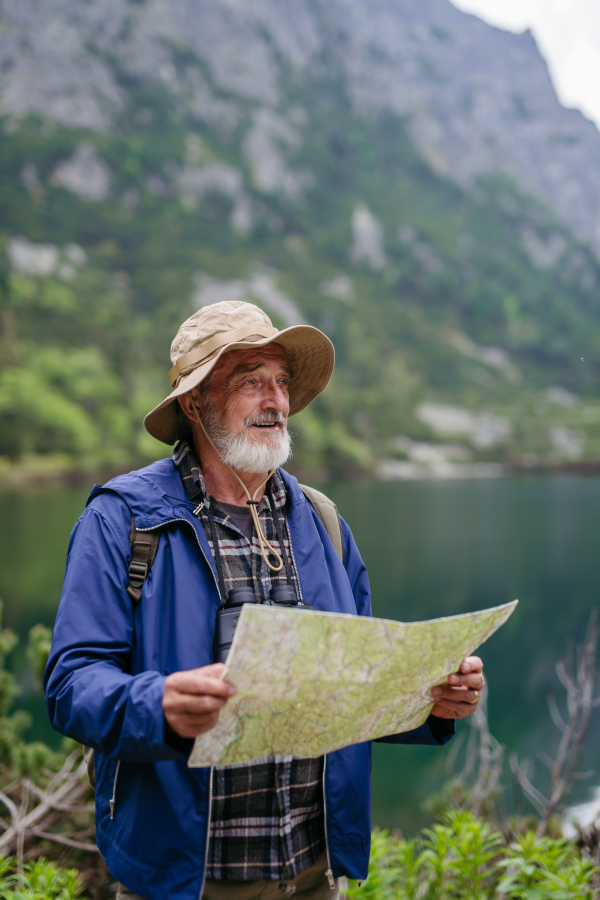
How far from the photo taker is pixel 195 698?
52.7 inches

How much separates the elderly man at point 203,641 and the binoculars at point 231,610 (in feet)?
0.08

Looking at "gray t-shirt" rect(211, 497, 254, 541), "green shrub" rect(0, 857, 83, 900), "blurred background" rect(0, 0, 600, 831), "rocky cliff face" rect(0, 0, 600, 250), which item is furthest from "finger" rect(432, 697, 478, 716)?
"rocky cliff face" rect(0, 0, 600, 250)

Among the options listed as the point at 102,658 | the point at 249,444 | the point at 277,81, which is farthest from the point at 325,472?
the point at 277,81

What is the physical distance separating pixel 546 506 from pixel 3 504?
1636 inches

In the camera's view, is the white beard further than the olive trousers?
Yes

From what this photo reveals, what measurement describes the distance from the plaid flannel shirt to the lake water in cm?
1067

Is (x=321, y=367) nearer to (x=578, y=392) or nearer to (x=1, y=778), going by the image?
(x=1, y=778)

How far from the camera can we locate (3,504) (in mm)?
50469

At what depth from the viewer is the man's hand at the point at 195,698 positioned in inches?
52.5

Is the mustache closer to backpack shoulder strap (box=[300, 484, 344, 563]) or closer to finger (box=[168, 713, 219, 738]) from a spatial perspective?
backpack shoulder strap (box=[300, 484, 344, 563])

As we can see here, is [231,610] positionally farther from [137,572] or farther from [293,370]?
[293,370]

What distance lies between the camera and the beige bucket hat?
213 centimetres

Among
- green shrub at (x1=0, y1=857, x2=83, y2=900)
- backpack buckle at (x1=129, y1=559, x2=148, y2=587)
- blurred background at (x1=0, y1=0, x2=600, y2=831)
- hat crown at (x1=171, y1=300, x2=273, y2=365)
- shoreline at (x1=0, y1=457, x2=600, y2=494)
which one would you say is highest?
blurred background at (x1=0, y1=0, x2=600, y2=831)

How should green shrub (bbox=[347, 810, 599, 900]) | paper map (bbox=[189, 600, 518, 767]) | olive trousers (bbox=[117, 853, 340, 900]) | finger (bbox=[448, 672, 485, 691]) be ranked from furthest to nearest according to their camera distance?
green shrub (bbox=[347, 810, 599, 900]) < olive trousers (bbox=[117, 853, 340, 900]) < finger (bbox=[448, 672, 485, 691]) < paper map (bbox=[189, 600, 518, 767])
